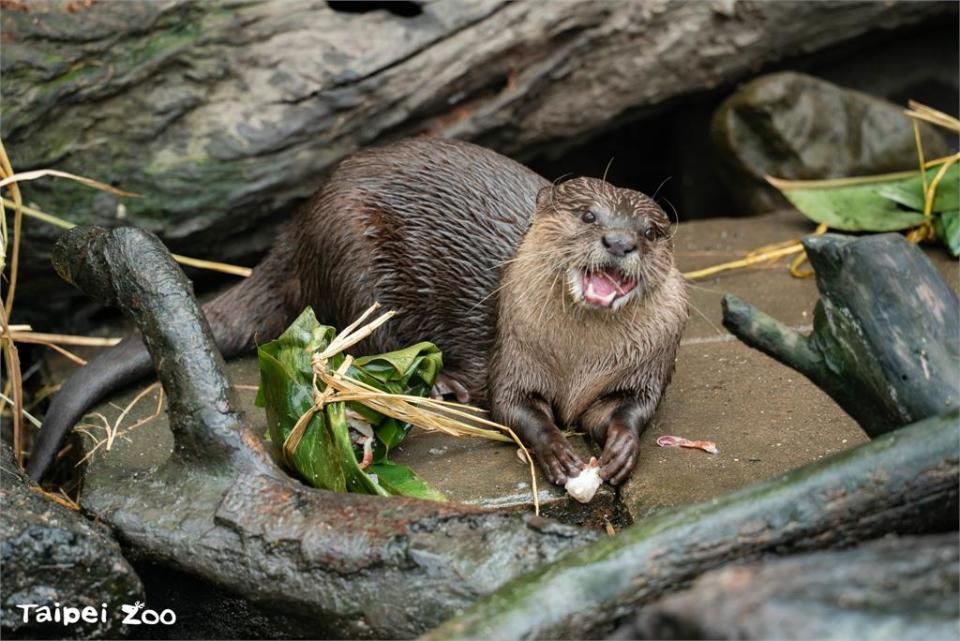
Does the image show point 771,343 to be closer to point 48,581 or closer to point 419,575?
point 419,575

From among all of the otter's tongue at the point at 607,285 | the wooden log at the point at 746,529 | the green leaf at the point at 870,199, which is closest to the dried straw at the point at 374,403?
the otter's tongue at the point at 607,285

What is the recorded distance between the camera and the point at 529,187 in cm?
347

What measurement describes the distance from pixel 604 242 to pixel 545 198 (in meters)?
0.32

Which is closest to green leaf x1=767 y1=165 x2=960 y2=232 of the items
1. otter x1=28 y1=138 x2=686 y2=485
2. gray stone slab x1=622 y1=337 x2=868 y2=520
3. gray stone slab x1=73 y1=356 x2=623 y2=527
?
gray stone slab x1=622 y1=337 x2=868 y2=520

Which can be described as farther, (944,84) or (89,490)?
(944,84)

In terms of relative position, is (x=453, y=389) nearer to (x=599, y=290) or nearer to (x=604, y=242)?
(x=599, y=290)

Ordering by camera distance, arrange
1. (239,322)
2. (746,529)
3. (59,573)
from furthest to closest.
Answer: (239,322) < (59,573) < (746,529)

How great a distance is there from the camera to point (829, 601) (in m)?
1.50

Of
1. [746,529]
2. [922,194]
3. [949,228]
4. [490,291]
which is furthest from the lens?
[922,194]

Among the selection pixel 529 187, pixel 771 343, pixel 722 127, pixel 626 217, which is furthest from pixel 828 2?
pixel 771 343

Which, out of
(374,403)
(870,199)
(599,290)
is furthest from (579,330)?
(870,199)

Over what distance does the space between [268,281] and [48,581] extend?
4.69 ft

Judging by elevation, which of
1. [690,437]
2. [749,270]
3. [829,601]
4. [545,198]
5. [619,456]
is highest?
[829,601]

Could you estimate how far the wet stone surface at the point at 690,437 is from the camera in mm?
2760
